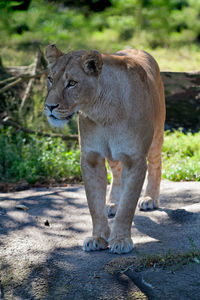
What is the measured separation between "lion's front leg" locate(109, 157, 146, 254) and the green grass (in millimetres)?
2478

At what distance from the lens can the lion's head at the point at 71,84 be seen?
3418mm

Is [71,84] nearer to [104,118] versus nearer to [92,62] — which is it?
[92,62]

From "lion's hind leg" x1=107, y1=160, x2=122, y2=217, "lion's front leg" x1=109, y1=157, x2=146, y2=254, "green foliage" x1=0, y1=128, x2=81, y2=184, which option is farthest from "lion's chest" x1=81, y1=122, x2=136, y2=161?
"green foliage" x1=0, y1=128, x2=81, y2=184

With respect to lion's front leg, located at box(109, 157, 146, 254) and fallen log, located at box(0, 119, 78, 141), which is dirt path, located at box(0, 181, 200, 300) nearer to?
lion's front leg, located at box(109, 157, 146, 254)

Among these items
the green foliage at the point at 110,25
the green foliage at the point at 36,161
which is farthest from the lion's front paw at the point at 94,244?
the green foliage at the point at 110,25

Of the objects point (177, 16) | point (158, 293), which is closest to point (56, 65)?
point (158, 293)

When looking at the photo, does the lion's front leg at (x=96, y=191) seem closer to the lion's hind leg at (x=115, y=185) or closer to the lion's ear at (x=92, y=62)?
the lion's ear at (x=92, y=62)

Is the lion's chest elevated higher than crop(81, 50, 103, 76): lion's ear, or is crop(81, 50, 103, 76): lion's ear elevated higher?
crop(81, 50, 103, 76): lion's ear

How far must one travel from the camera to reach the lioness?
11.3ft

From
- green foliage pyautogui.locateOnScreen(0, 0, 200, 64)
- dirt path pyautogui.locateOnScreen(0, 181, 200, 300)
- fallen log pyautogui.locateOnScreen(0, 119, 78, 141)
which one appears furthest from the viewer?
green foliage pyautogui.locateOnScreen(0, 0, 200, 64)

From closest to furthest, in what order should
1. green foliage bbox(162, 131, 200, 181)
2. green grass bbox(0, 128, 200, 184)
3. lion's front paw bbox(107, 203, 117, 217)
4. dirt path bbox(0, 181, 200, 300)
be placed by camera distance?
1. dirt path bbox(0, 181, 200, 300)
2. lion's front paw bbox(107, 203, 117, 217)
3. green foliage bbox(162, 131, 200, 181)
4. green grass bbox(0, 128, 200, 184)

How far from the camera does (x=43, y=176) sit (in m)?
6.64

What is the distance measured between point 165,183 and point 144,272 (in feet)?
9.18

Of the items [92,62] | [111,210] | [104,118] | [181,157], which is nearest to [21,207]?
[111,210]
